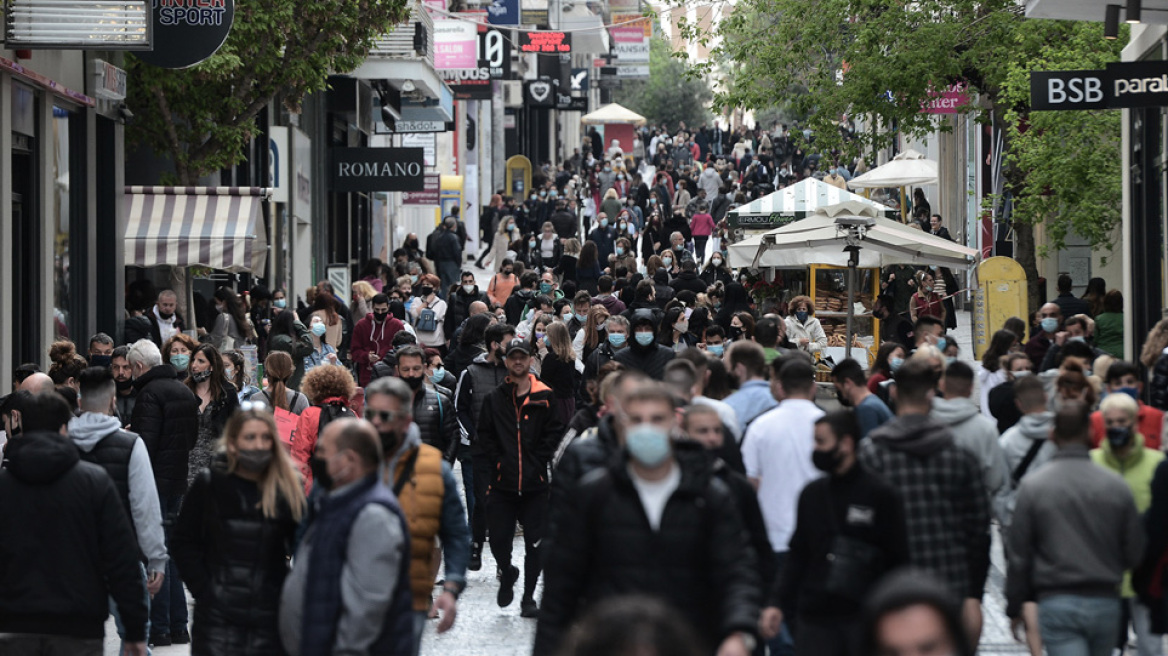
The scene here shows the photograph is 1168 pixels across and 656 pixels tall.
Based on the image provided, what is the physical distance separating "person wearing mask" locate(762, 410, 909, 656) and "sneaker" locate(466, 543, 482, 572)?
5704 mm

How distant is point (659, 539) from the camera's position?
217 inches

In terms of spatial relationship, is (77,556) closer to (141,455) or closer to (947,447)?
(141,455)

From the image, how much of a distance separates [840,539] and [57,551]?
299 centimetres

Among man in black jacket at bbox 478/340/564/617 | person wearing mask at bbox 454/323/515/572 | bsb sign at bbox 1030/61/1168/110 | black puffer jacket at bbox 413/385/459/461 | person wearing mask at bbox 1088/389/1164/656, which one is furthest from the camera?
person wearing mask at bbox 454/323/515/572

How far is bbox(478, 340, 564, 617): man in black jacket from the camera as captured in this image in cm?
1062

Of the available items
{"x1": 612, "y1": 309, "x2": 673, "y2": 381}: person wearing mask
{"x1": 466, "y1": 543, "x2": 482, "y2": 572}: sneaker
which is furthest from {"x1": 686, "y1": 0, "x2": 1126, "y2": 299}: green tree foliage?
{"x1": 466, "y1": 543, "x2": 482, "y2": 572}: sneaker

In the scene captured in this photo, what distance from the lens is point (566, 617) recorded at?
566 centimetres

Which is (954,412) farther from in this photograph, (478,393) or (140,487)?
(478,393)

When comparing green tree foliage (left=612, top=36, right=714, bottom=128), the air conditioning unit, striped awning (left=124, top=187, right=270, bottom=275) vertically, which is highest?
green tree foliage (left=612, top=36, right=714, bottom=128)

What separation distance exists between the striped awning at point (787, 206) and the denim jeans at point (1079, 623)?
1592 centimetres

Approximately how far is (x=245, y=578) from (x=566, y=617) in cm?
140

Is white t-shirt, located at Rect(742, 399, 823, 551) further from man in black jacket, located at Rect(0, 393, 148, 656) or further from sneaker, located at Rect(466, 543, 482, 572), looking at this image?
sneaker, located at Rect(466, 543, 482, 572)

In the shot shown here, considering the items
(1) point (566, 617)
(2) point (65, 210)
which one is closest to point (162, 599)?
(1) point (566, 617)

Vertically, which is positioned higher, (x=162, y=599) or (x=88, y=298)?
(x=88, y=298)
